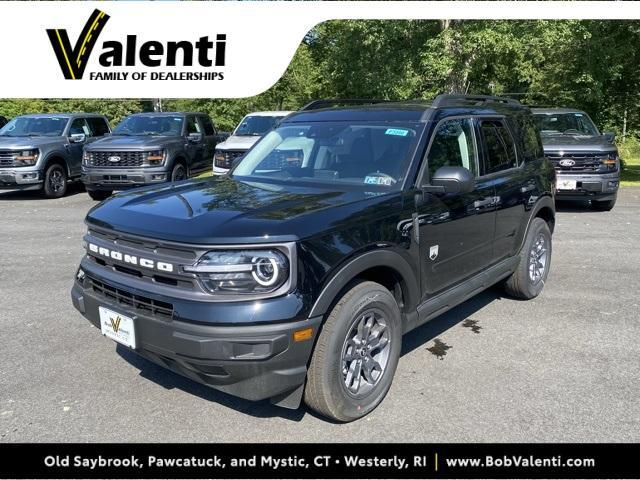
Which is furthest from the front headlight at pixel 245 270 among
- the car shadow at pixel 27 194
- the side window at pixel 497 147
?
the car shadow at pixel 27 194

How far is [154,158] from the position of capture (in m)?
11.5

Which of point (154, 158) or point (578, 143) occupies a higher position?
point (578, 143)

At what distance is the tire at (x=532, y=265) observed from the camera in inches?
205

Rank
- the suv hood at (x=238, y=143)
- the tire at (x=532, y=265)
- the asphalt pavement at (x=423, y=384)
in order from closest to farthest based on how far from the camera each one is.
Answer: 1. the asphalt pavement at (x=423, y=384)
2. the tire at (x=532, y=265)
3. the suv hood at (x=238, y=143)

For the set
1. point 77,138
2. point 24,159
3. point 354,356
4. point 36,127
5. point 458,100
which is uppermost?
point 36,127

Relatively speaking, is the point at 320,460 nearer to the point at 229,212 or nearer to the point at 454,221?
the point at 229,212

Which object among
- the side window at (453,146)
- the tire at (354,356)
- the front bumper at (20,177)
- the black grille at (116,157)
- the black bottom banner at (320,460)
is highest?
the side window at (453,146)

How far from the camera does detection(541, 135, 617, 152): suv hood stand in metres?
10.3

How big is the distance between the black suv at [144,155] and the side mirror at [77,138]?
4.45ft

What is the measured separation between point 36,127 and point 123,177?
403 centimetres

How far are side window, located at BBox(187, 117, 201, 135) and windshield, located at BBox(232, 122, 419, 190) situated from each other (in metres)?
8.99

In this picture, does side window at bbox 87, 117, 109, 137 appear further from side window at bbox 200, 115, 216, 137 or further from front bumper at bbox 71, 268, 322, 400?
front bumper at bbox 71, 268, 322, 400

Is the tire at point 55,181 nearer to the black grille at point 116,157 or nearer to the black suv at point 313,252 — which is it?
the black grille at point 116,157

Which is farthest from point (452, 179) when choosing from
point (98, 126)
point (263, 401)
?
point (98, 126)
